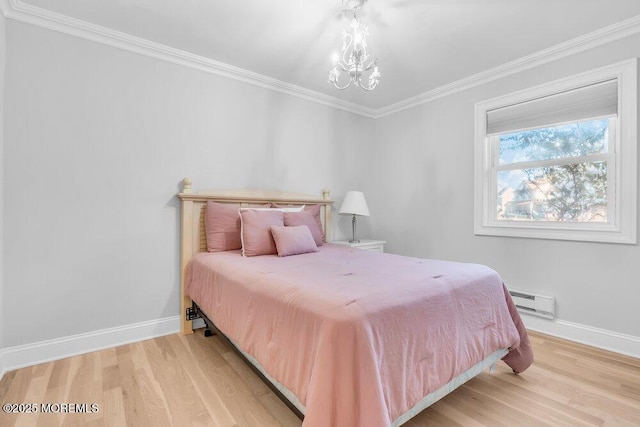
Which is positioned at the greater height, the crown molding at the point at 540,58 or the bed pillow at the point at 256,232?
the crown molding at the point at 540,58

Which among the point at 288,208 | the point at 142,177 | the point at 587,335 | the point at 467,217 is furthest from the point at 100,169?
the point at 587,335

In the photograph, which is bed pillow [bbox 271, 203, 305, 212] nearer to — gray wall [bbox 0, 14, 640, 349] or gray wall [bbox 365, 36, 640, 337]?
gray wall [bbox 0, 14, 640, 349]

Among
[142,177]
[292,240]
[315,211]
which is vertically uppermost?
[142,177]

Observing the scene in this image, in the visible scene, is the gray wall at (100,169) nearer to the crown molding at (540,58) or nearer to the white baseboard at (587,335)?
the crown molding at (540,58)

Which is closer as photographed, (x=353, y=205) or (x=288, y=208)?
(x=288, y=208)

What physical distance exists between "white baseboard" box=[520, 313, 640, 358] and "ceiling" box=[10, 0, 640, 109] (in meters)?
2.36

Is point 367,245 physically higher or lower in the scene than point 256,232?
lower

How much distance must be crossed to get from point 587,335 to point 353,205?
2366mm

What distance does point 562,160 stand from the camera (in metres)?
2.59

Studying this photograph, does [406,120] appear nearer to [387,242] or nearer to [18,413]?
[387,242]

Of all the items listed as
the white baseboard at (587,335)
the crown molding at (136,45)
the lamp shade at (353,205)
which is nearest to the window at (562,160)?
the white baseboard at (587,335)

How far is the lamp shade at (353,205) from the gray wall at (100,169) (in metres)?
1.17

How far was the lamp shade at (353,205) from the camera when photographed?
11.5 ft

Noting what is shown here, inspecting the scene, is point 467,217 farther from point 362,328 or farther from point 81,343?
point 81,343
